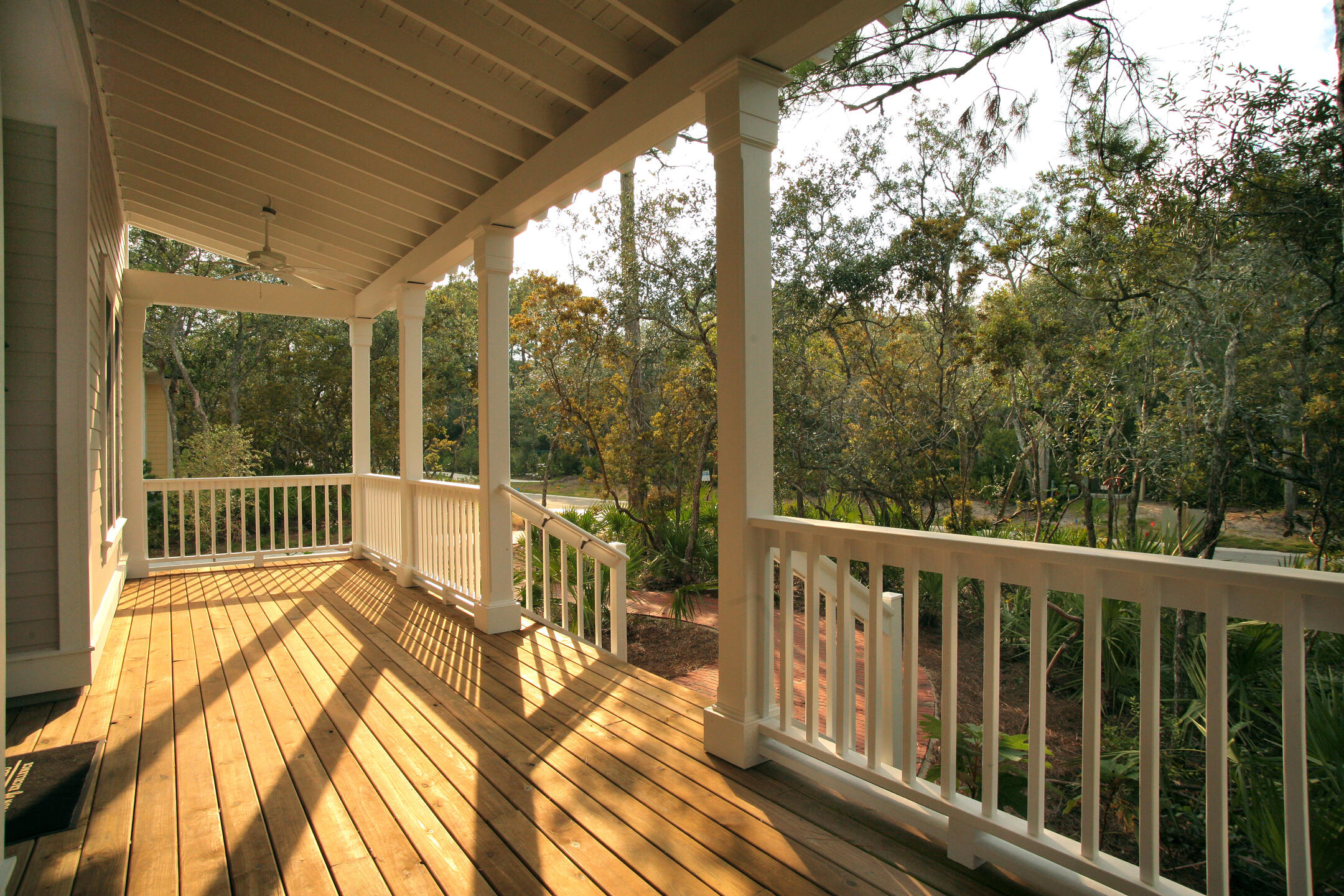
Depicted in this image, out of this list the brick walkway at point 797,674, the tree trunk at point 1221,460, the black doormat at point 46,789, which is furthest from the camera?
the brick walkway at point 797,674

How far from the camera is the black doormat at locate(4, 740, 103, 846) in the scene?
2.35 meters

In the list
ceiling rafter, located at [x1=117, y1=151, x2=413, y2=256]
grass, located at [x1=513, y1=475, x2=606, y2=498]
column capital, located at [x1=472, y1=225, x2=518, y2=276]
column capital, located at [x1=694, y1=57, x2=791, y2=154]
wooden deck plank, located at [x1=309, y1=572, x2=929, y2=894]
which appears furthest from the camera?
grass, located at [x1=513, y1=475, x2=606, y2=498]

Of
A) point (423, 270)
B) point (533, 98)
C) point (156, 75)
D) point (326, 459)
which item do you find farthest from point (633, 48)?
point (326, 459)

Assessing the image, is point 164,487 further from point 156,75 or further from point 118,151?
point 156,75

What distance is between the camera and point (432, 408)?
12750 millimetres

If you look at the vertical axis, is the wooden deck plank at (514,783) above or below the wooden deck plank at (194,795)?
above

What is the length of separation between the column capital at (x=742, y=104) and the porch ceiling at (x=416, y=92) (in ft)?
0.18

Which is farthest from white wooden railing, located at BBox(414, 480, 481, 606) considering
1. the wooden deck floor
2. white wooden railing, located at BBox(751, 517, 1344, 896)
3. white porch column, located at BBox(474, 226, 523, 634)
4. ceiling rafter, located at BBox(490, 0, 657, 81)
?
white wooden railing, located at BBox(751, 517, 1344, 896)

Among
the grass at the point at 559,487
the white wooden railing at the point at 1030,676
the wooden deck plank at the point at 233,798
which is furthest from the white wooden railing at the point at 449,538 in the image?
the grass at the point at 559,487

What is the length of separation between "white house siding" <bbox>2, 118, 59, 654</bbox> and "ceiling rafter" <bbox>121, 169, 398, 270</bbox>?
1821mm

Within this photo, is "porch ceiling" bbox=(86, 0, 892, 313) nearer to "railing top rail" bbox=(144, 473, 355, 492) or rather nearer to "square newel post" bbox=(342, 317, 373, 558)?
"square newel post" bbox=(342, 317, 373, 558)

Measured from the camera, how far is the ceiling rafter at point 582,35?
2770mm

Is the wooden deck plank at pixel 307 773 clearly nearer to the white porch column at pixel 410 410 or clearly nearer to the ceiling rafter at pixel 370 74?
the white porch column at pixel 410 410

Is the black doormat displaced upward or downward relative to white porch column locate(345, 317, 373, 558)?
downward
